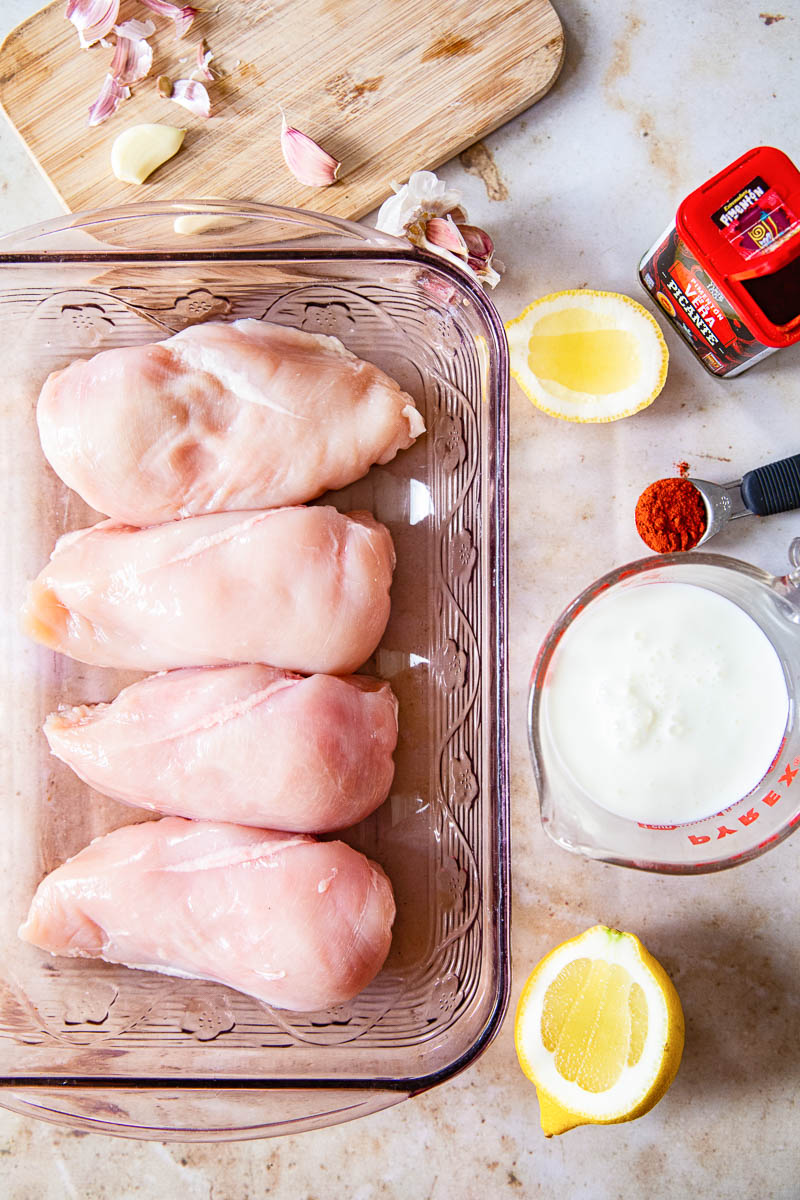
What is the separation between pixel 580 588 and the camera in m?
1.21

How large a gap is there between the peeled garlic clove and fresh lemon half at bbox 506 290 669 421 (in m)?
0.52

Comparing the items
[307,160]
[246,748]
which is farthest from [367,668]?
[307,160]

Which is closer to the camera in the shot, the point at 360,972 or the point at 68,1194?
the point at 360,972

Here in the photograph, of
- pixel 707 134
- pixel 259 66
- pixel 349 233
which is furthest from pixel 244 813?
pixel 707 134

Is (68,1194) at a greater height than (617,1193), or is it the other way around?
(68,1194)

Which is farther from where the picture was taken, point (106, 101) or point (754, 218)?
point (106, 101)

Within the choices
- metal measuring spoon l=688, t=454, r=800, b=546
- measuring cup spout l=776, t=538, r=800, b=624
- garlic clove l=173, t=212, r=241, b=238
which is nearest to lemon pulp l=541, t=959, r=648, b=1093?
measuring cup spout l=776, t=538, r=800, b=624

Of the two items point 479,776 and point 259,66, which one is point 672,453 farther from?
point 259,66

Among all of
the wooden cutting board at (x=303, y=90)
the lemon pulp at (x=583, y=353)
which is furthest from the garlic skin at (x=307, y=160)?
the lemon pulp at (x=583, y=353)

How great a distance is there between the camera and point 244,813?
111cm

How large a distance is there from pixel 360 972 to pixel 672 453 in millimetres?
806

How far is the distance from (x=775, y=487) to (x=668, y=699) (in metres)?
0.35

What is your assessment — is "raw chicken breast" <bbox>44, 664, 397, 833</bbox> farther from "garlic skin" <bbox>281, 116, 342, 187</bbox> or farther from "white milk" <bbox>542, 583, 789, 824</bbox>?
"garlic skin" <bbox>281, 116, 342, 187</bbox>

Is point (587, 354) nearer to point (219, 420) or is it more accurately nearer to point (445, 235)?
point (445, 235)
